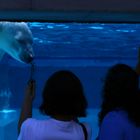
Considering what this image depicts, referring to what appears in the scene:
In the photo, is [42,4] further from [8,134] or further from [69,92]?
[8,134]

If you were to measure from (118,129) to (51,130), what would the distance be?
268mm

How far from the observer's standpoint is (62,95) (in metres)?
1.46

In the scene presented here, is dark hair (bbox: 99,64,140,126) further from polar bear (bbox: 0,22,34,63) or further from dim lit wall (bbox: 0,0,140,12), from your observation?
polar bear (bbox: 0,22,34,63)

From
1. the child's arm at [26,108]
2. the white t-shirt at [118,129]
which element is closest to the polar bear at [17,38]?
the child's arm at [26,108]

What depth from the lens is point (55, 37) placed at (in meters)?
8.10

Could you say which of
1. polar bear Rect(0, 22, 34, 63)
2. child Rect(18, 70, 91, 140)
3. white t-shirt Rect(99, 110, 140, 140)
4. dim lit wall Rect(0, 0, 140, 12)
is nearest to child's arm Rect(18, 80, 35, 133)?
child Rect(18, 70, 91, 140)

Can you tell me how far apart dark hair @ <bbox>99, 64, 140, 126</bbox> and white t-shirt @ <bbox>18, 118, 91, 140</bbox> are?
0.60 feet

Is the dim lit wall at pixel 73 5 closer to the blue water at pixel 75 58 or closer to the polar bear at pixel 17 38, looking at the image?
the polar bear at pixel 17 38

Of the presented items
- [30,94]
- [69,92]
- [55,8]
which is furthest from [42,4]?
[69,92]

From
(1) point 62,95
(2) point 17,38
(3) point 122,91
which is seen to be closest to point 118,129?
(3) point 122,91

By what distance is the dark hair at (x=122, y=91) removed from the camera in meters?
1.60

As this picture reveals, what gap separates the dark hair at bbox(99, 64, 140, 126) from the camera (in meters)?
1.60

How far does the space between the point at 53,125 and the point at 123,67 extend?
39cm

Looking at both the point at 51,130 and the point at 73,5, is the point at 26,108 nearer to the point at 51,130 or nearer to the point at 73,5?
the point at 51,130
